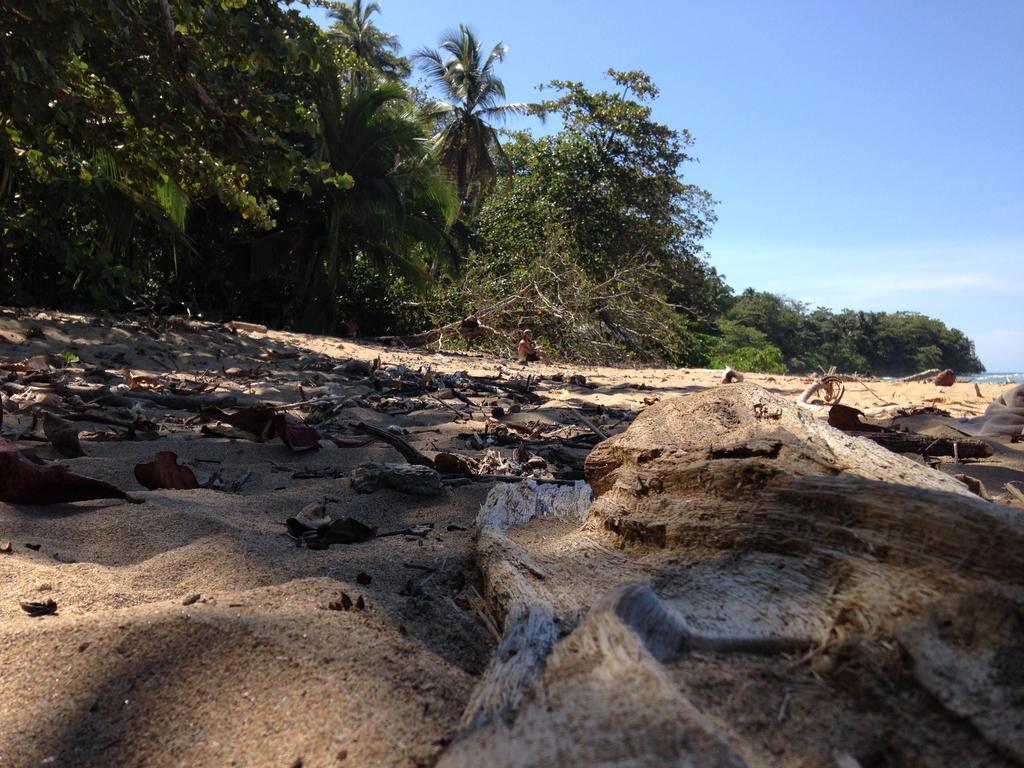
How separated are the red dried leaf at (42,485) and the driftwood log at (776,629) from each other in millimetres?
1442

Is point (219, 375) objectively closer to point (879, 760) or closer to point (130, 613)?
point (130, 613)

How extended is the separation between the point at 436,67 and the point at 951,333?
126ft

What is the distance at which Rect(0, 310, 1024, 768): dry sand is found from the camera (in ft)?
3.99

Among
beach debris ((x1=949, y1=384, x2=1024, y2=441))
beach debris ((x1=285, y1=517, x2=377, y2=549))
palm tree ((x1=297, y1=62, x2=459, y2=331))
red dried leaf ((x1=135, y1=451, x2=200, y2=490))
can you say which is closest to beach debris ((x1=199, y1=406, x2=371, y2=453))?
red dried leaf ((x1=135, y1=451, x2=200, y2=490))

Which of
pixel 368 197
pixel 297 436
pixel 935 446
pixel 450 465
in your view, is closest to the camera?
pixel 450 465

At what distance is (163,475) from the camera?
279cm

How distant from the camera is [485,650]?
1529 mm

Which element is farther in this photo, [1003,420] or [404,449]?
[1003,420]

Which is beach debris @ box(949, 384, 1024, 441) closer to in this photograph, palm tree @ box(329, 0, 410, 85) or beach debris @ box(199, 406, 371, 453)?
beach debris @ box(199, 406, 371, 453)

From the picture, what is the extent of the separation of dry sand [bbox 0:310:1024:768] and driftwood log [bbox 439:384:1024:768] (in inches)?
7.3

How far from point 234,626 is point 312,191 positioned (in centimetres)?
948

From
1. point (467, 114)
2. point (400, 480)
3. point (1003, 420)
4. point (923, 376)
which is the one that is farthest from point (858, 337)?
point (400, 480)

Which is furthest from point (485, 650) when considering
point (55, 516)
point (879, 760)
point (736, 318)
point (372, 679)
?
point (736, 318)

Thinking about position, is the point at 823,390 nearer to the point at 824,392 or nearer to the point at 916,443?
the point at 824,392
